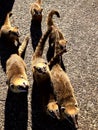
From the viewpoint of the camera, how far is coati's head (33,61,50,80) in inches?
221

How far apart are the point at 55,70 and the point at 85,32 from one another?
1574 mm

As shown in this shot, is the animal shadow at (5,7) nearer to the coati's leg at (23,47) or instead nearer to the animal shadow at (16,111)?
the coati's leg at (23,47)

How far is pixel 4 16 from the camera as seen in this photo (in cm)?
715

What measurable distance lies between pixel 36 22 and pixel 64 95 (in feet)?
6.76

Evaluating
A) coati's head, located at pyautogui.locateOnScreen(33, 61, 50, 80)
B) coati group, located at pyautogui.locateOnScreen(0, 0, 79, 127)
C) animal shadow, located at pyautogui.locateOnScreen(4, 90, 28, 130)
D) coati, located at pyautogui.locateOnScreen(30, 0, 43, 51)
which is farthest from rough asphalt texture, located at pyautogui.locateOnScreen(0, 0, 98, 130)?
coati's head, located at pyautogui.locateOnScreen(33, 61, 50, 80)

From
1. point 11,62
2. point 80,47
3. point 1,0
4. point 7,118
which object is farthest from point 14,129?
point 1,0

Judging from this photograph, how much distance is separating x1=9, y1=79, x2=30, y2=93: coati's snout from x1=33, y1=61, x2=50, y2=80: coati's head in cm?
27

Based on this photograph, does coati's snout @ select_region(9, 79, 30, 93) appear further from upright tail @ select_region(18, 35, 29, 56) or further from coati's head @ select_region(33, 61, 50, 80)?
upright tail @ select_region(18, 35, 29, 56)

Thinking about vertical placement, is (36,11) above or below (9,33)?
above

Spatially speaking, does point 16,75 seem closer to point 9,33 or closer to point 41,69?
point 41,69

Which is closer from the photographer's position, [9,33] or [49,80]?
[49,80]

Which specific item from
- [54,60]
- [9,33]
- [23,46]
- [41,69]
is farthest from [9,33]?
[41,69]

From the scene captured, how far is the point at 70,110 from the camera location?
538cm

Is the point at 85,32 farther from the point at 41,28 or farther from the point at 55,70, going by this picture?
the point at 55,70
